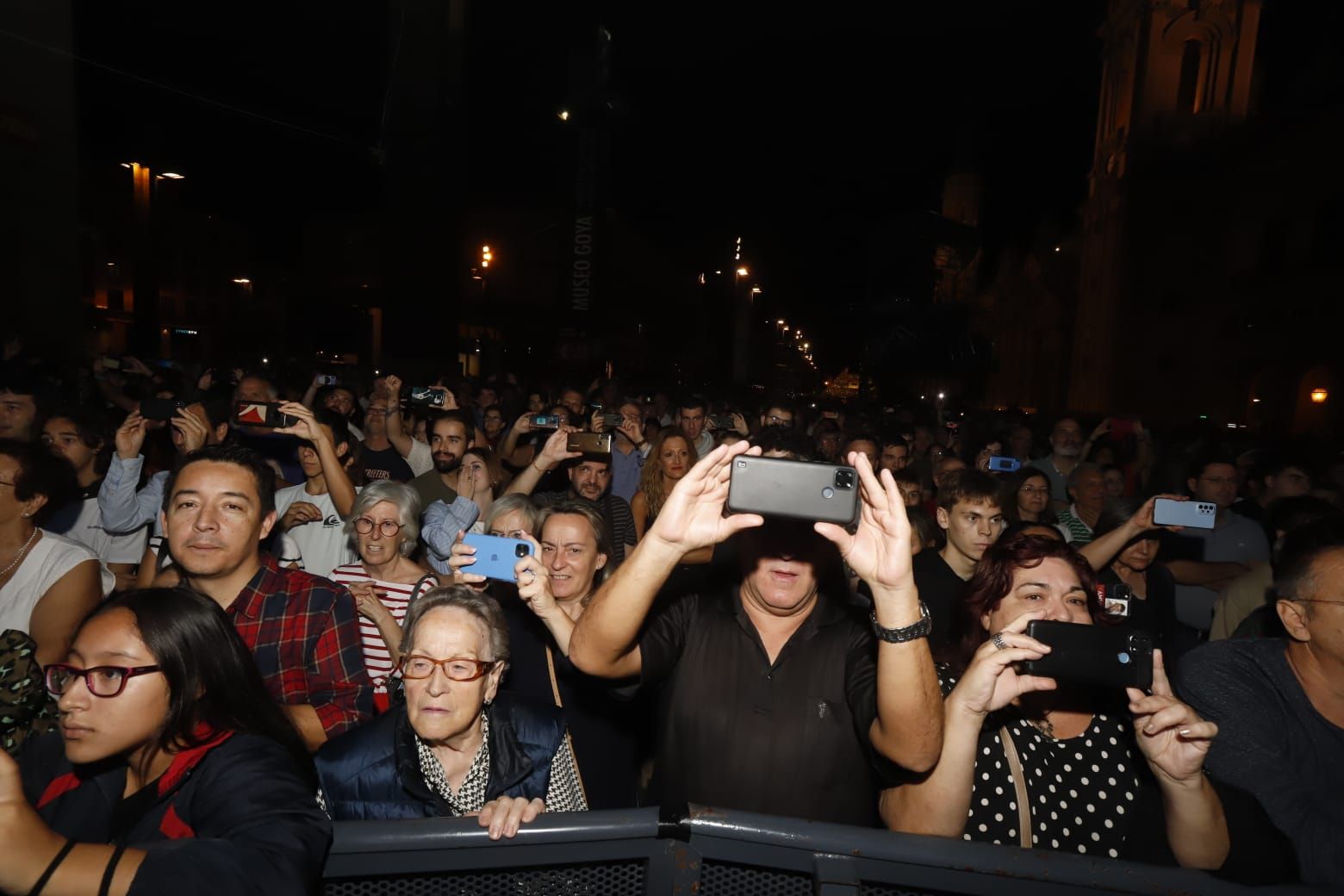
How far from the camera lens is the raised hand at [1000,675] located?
1.78 meters

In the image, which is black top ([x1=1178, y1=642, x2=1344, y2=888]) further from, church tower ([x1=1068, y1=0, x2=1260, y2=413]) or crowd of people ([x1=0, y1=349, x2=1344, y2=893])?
church tower ([x1=1068, y1=0, x2=1260, y2=413])

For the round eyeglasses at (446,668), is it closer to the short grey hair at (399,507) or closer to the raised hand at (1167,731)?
the short grey hair at (399,507)

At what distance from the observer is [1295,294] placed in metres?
25.6

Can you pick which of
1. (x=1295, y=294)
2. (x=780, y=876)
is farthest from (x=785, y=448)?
(x=1295, y=294)

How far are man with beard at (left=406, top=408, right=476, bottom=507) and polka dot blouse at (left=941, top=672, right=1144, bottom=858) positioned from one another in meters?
3.87

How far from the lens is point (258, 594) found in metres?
2.73

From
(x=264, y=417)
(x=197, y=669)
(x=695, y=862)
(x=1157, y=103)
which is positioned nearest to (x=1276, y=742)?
(x=695, y=862)

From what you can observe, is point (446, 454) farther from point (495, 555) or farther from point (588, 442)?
point (495, 555)

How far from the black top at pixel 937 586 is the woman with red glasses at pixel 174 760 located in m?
2.77

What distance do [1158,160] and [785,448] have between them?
39842mm

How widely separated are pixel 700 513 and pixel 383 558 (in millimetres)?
2235

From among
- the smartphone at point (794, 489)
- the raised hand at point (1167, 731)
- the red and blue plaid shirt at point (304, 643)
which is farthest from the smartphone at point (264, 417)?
the raised hand at point (1167, 731)

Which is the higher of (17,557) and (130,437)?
(130,437)

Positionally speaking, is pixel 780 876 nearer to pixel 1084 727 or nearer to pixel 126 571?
pixel 1084 727
